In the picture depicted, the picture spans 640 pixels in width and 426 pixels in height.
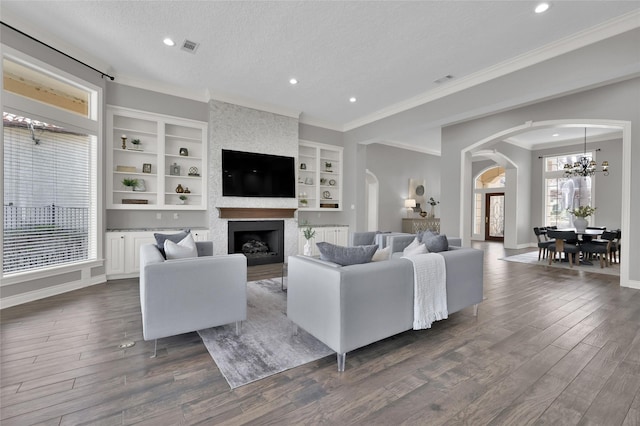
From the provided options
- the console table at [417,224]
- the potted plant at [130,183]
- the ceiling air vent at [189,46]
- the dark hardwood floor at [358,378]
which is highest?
the ceiling air vent at [189,46]

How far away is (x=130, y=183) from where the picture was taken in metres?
4.93

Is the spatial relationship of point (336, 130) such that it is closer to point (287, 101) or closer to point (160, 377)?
point (287, 101)

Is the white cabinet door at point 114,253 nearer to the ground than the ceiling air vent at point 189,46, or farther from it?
nearer to the ground

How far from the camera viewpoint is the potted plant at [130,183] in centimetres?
489

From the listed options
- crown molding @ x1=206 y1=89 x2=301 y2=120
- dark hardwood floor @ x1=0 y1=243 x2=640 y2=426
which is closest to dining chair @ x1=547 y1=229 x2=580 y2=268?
dark hardwood floor @ x1=0 y1=243 x2=640 y2=426

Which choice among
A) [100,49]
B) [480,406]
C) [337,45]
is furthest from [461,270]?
[100,49]

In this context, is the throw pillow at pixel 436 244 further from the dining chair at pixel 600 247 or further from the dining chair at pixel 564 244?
the dining chair at pixel 600 247

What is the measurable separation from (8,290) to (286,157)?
463 cm

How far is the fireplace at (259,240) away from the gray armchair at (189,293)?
317cm

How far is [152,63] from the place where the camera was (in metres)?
4.32

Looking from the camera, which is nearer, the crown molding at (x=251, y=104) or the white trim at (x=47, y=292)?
the white trim at (x=47, y=292)

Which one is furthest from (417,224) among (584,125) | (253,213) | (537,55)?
(537,55)

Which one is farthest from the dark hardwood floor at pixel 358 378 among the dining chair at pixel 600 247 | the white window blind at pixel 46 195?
the dining chair at pixel 600 247

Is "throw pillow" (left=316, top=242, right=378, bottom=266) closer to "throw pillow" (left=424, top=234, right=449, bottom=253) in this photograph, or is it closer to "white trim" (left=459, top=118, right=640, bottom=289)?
"throw pillow" (left=424, top=234, right=449, bottom=253)
